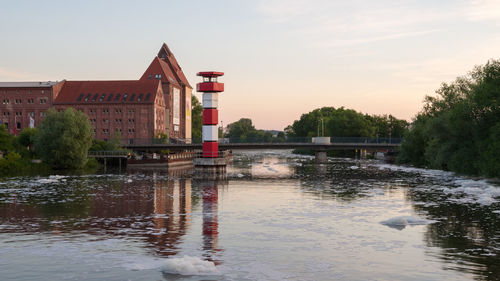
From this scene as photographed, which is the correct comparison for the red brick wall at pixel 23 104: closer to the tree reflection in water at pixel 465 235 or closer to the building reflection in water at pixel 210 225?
the building reflection in water at pixel 210 225

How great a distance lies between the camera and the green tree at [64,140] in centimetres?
9550

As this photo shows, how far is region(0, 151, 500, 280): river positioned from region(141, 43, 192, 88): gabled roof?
12223cm

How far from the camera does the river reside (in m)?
21.2

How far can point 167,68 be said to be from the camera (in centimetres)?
18125

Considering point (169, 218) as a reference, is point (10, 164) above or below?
above

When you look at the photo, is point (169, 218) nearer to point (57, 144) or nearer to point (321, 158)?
point (57, 144)

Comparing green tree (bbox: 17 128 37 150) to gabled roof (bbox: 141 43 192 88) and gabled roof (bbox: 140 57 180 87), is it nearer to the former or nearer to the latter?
gabled roof (bbox: 140 57 180 87)

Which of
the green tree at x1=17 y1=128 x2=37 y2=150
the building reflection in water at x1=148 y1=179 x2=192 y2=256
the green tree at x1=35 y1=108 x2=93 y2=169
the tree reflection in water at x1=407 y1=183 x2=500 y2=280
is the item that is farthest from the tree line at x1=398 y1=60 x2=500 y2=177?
the green tree at x1=17 y1=128 x2=37 y2=150

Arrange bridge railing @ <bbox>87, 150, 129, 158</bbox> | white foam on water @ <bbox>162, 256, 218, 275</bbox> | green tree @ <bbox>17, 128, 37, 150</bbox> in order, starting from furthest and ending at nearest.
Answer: bridge railing @ <bbox>87, 150, 129, 158</bbox>
green tree @ <bbox>17, 128, 37, 150</bbox>
white foam on water @ <bbox>162, 256, 218, 275</bbox>

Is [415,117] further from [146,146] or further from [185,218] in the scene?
[185,218]

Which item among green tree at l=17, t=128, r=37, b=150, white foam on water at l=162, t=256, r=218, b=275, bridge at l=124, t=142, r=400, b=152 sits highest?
green tree at l=17, t=128, r=37, b=150

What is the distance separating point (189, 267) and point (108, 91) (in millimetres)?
141429

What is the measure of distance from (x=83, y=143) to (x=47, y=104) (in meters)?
61.6

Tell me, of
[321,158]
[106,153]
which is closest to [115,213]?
[106,153]
